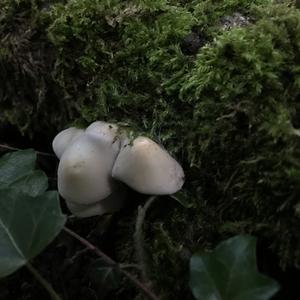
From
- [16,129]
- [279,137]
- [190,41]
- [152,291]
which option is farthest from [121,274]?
[16,129]

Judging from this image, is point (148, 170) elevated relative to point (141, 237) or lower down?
elevated

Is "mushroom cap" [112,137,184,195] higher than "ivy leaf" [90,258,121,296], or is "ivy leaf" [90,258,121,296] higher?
"mushroom cap" [112,137,184,195]

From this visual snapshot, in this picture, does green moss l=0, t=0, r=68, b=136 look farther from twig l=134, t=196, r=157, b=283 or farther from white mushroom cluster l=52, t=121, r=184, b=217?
twig l=134, t=196, r=157, b=283

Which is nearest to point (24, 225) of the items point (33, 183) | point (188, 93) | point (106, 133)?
point (33, 183)

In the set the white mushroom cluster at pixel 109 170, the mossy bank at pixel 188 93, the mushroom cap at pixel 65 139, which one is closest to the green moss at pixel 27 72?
the mossy bank at pixel 188 93

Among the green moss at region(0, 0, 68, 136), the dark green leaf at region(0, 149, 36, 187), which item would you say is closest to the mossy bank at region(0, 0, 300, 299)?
the green moss at region(0, 0, 68, 136)

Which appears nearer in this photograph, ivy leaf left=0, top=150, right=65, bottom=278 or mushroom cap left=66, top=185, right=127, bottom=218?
ivy leaf left=0, top=150, right=65, bottom=278

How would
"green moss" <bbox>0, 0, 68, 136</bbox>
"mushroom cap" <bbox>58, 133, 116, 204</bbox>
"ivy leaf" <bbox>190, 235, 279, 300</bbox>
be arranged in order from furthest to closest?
"green moss" <bbox>0, 0, 68, 136</bbox> → "mushroom cap" <bbox>58, 133, 116, 204</bbox> → "ivy leaf" <bbox>190, 235, 279, 300</bbox>

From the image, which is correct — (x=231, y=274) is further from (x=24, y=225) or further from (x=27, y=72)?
(x=27, y=72)
